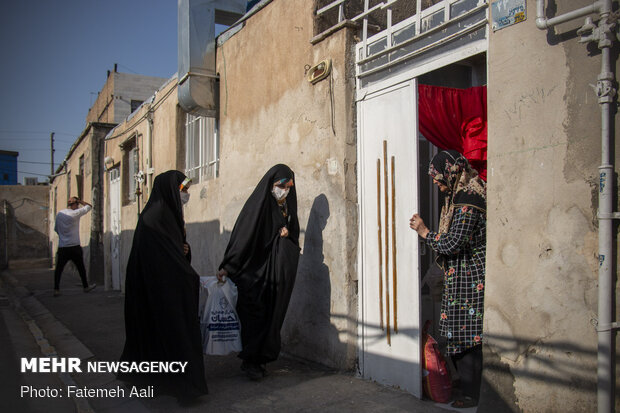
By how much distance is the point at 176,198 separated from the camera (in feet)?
13.9

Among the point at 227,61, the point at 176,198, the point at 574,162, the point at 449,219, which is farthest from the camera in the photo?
the point at 227,61

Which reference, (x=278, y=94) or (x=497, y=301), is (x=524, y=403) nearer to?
(x=497, y=301)

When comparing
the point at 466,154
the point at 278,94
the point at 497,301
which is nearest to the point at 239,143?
the point at 278,94

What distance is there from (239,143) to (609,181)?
4375 millimetres

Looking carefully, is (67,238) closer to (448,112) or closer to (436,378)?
(448,112)

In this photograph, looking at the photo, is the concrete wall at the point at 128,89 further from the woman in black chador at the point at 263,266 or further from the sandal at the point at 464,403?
the sandal at the point at 464,403

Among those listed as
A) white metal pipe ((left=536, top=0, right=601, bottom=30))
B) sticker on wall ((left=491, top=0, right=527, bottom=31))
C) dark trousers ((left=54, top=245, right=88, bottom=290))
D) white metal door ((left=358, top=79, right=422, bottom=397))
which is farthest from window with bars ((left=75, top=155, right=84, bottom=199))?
white metal pipe ((left=536, top=0, right=601, bottom=30))

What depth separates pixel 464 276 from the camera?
11.1 feet

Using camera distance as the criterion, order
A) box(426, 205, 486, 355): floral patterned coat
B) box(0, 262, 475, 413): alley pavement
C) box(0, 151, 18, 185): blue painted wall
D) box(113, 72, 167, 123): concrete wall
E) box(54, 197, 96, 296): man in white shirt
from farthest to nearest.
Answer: box(0, 151, 18, 185): blue painted wall
box(113, 72, 167, 123): concrete wall
box(54, 197, 96, 296): man in white shirt
box(0, 262, 475, 413): alley pavement
box(426, 205, 486, 355): floral patterned coat

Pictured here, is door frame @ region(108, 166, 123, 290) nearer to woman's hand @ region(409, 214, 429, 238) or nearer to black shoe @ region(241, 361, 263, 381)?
black shoe @ region(241, 361, 263, 381)

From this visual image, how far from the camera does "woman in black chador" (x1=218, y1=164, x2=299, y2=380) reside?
14.0 feet

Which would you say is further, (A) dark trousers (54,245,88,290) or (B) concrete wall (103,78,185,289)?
(A) dark trousers (54,245,88,290)

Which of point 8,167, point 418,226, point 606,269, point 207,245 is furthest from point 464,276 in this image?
point 8,167

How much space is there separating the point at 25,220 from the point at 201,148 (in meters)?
21.3
